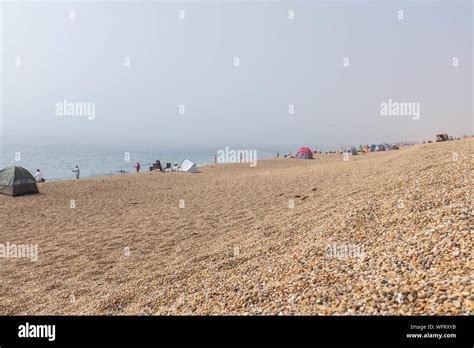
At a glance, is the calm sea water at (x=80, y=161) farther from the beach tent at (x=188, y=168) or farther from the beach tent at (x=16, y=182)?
the beach tent at (x=16, y=182)

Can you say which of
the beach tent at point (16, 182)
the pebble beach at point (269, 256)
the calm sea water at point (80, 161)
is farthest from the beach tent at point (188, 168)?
the pebble beach at point (269, 256)

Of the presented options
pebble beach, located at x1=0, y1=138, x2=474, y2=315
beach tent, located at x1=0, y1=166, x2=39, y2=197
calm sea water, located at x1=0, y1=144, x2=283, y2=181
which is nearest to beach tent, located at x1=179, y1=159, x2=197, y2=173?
beach tent, located at x1=0, y1=166, x2=39, y2=197

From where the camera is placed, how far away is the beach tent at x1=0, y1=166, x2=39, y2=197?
19.7 metres

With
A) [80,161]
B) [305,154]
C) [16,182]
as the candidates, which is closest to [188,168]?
[16,182]

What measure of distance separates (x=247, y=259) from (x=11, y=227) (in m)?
11.7

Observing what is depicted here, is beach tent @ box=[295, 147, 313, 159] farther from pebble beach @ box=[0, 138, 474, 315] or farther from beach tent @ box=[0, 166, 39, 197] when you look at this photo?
beach tent @ box=[0, 166, 39, 197]

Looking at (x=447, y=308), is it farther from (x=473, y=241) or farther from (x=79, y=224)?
(x=79, y=224)

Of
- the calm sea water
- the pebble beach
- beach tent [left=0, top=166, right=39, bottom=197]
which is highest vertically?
the calm sea water

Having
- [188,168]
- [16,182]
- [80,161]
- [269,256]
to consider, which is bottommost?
[269,256]

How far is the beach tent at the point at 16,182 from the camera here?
64.5 feet

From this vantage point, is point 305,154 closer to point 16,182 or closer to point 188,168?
point 188,168

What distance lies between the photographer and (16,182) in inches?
778

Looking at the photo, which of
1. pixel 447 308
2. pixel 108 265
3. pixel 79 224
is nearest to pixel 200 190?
pixel 79 224

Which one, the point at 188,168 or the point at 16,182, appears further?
the point at 188,168
